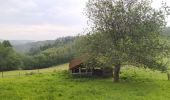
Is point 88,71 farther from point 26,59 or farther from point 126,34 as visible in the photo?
point 26,59

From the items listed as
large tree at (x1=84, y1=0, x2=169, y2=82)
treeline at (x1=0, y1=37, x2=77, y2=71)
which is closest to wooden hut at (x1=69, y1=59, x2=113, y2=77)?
large tree at (x1=84, y1=0, x2=169, y2=82)

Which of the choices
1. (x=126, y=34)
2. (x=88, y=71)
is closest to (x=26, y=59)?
(x=88, y=71)

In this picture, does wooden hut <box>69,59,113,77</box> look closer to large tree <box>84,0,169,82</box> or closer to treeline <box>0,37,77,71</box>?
large tree <box>84,0,169,82</box>

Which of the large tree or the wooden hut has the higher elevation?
the large tree

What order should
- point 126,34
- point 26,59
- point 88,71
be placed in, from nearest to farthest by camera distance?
point 126,34
point 88,71
point 26,59

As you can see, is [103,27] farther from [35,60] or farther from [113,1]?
[35,60]

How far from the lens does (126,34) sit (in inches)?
1818

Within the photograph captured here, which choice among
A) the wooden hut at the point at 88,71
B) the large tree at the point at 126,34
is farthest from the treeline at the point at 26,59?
the large tree at the point at 126,34

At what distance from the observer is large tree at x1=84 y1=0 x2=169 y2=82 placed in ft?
146

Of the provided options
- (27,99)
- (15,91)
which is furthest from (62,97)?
(15,91)

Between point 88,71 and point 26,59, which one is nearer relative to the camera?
point 88,71

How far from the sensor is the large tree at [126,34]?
44.4m

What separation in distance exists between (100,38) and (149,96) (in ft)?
46.4

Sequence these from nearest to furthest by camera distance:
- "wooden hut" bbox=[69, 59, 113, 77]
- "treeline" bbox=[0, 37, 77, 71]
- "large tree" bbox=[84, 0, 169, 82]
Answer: "large tree" bbox=[84, 0, 169, 82], "wooden hut" bbox=[69, 59, 113, 77], "treeline" bbox=[0, 37, 77, 71]
